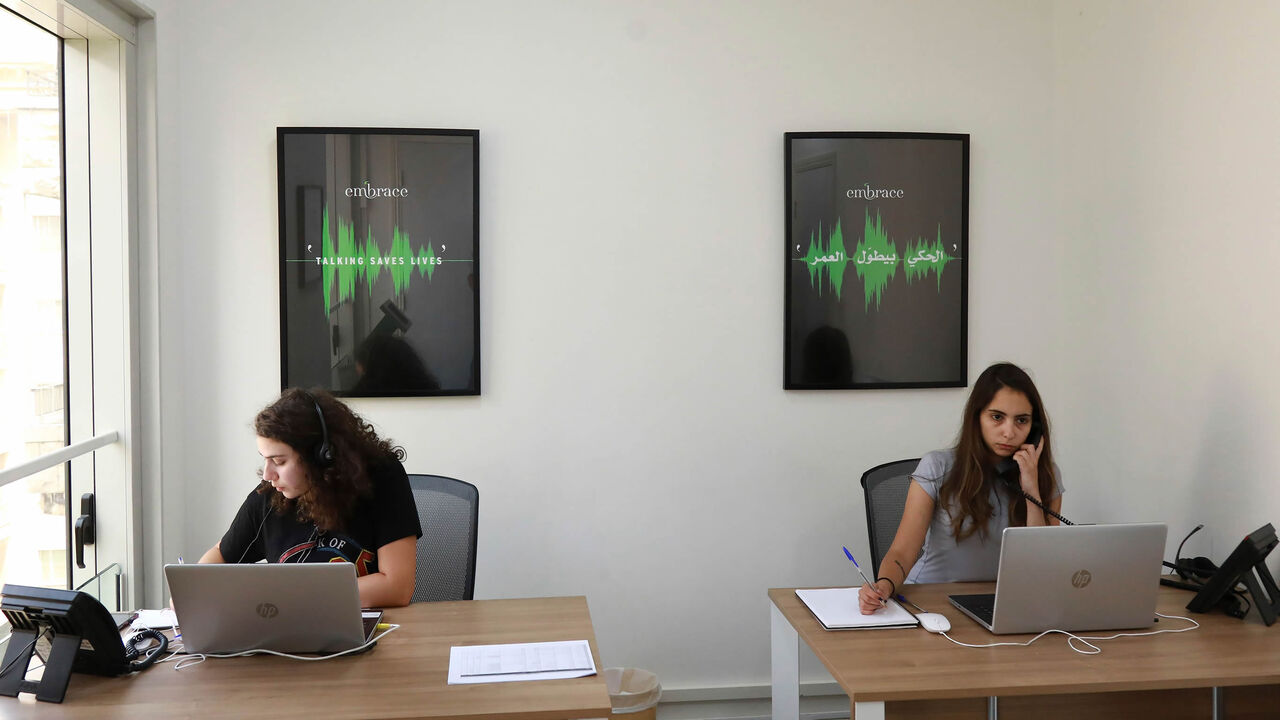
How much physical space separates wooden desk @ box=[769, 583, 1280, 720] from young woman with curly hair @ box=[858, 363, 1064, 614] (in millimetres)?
346

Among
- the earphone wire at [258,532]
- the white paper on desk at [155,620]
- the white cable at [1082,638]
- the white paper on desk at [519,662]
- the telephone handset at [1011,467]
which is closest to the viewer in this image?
the white paper on desk at [519,662]

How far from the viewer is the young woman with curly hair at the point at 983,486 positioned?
2479 millimetres

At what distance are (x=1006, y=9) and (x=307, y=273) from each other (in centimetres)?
264

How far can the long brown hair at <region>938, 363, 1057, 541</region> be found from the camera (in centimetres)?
249

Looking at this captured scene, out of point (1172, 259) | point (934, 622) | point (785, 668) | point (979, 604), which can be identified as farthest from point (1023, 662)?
point (1172, 259)

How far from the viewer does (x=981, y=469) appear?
2.50 m

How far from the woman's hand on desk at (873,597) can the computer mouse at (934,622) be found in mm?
98

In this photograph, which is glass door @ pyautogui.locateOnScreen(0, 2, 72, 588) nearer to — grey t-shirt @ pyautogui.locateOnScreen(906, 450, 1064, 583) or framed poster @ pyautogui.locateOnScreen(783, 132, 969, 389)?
framed poster @ pyautogui.locateOnScreen(783, 132, 969, 389)

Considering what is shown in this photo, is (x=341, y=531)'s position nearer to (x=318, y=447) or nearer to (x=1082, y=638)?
(x=318, y=447)

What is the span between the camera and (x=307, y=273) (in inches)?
120

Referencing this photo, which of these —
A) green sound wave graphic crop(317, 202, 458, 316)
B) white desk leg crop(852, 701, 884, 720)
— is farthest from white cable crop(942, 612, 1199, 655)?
green sound wave graphic crop(317, 202, 458, 316)

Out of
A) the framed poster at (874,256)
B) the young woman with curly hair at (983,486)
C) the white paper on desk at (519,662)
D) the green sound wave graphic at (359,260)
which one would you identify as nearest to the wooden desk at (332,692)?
the white paper on desk at (519,662)

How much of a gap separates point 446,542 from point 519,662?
786mm

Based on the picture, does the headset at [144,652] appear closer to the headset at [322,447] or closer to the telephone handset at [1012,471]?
the headset at [322,447]
